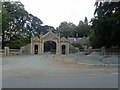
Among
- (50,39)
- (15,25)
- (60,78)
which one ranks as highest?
(15,25)

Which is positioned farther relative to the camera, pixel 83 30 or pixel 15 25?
pixel 83 30

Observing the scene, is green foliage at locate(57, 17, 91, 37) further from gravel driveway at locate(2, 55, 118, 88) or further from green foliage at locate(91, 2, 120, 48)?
gravel driveway at locate(2, 55, 118, 88)

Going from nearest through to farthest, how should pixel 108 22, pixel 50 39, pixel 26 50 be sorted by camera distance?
pixel 108 22, pixel 26 50, pixel 50 39

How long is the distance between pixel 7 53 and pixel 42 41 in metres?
13.6

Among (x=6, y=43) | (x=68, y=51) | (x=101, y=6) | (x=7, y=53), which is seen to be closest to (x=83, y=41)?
(x=68, y=51)

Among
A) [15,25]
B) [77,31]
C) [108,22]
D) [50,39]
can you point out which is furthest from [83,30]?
[108,22]

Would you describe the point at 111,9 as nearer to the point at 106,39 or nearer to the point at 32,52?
the point at 106,39

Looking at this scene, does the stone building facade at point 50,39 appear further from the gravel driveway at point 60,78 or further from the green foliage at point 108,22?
the gravel driveway at point 60,78

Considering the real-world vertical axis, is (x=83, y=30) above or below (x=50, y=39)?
above

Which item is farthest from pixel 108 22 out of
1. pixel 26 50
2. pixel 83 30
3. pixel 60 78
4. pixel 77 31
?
pixel 77 31

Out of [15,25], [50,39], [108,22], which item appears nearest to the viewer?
[108,22]

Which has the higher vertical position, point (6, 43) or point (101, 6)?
point (101, 6)

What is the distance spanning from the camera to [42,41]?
66.2 m

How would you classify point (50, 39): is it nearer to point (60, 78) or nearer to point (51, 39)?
point (51, 39)
